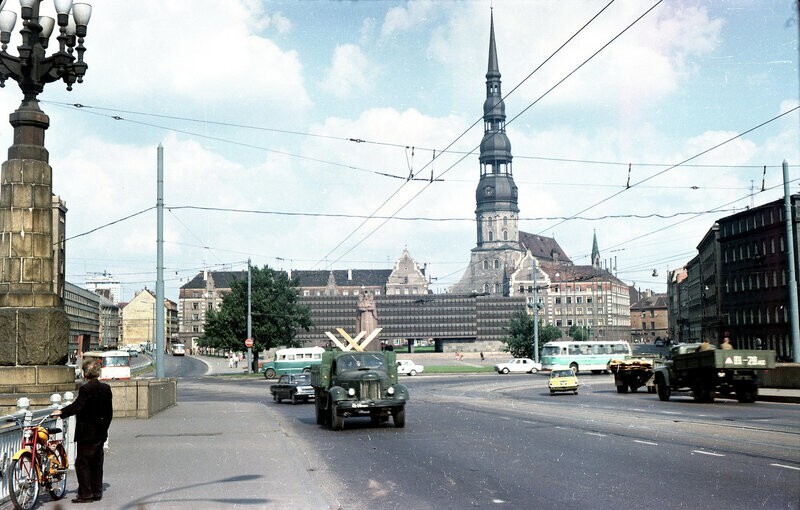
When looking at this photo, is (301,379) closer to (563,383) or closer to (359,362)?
(563,383)

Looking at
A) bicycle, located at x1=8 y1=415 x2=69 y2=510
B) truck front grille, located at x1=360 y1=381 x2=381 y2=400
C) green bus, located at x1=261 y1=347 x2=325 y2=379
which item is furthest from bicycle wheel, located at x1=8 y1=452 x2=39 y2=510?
green bus, located at x1=261 y1=347 x2=325 y2=379

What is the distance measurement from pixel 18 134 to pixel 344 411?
9511 millimetres

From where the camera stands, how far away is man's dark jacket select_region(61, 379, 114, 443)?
399 inches

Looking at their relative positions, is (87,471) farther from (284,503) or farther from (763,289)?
(763,289)

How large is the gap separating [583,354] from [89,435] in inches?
2440

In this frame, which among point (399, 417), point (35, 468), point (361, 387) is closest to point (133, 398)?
point (361, 387)

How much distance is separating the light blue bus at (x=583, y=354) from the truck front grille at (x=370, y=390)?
48596 mm

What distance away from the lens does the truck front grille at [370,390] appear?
21.3 meters

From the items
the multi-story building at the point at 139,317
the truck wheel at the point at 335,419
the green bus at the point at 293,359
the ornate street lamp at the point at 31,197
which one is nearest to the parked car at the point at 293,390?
the truck wheel at the point at 335,419

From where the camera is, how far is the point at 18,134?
1722 centimetres

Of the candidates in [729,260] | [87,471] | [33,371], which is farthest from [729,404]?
[729,260]

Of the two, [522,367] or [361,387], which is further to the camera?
[522,367]

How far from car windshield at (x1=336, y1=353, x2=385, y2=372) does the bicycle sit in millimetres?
11560

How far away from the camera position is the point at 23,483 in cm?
945
